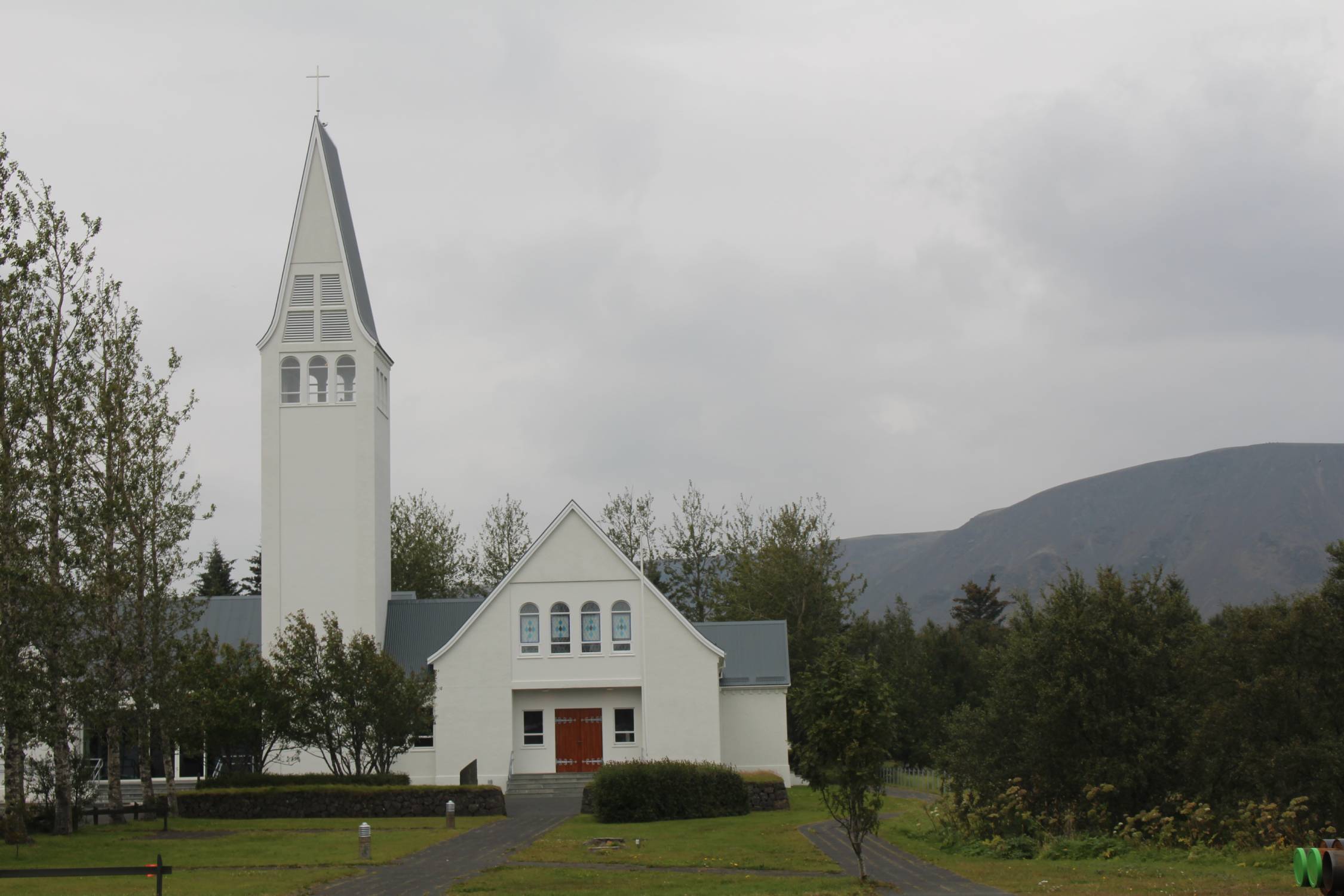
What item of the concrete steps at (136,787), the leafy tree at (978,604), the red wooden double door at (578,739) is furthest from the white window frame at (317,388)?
the leafy tree at (978,604)

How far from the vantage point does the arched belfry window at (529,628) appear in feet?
143

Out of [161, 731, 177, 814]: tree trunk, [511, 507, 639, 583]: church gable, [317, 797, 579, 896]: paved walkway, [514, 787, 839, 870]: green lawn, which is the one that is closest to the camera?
[317, 797, 579, 896]: paved walkway

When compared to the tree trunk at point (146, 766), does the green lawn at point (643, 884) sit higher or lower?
lower

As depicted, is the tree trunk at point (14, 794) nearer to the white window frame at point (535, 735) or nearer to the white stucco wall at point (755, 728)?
the white window frame at point (535, 735)

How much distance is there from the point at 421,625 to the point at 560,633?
6055mm

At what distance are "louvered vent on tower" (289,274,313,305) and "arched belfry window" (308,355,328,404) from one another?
199 centimetres

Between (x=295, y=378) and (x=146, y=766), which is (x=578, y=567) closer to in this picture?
(x=295, y=378)

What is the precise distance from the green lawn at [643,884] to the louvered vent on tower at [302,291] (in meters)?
28.9

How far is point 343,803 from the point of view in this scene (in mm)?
34281

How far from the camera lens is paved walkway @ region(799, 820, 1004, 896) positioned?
18844 mm

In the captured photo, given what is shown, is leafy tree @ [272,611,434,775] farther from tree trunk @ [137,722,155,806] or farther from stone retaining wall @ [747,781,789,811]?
stone retaining wall @ [747,781,789,811]

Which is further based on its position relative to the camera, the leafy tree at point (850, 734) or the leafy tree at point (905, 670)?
the leafy tree at point (905, 670)

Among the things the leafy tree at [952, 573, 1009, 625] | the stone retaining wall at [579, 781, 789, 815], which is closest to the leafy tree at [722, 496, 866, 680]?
the stone retaining wall at [579, 781, 789, 815]

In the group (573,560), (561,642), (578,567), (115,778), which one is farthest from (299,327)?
(115,778)
